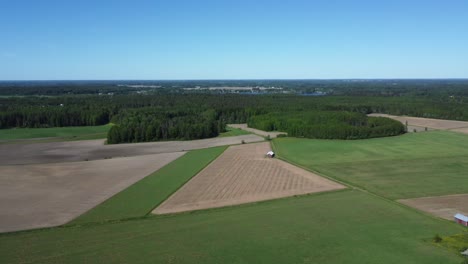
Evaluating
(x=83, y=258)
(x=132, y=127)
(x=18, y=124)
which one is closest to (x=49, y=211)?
(x=83, y=258)

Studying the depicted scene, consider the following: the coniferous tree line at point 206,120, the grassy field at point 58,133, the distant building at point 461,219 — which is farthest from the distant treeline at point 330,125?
the distant building at point 461,219

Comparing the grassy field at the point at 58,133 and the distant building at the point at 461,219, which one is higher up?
the distant building at the point at 461,219

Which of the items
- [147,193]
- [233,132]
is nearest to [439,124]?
[233,132]

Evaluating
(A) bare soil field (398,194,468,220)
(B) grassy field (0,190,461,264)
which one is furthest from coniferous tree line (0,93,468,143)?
(B) grassy field (0,190,461,264)

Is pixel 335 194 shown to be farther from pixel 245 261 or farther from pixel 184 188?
pixel 245 261

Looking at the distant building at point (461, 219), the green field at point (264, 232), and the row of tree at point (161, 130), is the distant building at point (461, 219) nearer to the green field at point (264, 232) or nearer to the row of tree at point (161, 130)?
the green field at point (264, 232)

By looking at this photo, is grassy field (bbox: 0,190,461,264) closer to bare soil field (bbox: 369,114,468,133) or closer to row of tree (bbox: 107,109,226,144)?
row of tree (bbox: 107,109,226,144)

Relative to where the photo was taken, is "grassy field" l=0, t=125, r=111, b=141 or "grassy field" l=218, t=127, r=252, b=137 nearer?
"grassy field" l=0, t=125, r=111, b=141
